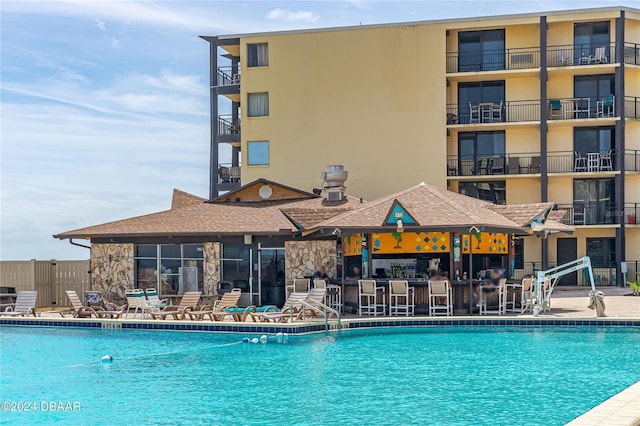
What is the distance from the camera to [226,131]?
4262cm

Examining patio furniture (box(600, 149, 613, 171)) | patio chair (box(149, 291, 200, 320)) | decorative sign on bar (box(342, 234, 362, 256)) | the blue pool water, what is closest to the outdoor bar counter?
decorative sign on bar (box(342, 234, 362, 256))

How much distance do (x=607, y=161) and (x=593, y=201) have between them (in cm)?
196

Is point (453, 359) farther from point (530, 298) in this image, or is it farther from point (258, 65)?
point (258, 65)

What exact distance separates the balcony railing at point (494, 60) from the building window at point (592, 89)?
2.30 metres

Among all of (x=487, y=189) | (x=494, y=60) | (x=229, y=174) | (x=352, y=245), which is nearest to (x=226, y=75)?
(x=229, y=174)

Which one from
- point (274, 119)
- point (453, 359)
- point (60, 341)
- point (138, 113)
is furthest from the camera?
point (274, 119)

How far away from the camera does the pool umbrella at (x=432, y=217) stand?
21.5 meters

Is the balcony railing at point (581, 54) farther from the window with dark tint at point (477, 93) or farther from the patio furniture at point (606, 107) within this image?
the window with dark tint at point (477, 93)

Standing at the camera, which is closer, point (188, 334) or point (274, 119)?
point (188, 334)

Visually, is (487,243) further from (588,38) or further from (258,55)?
(258,55)

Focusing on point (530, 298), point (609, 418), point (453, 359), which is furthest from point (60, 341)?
point (609, 418)

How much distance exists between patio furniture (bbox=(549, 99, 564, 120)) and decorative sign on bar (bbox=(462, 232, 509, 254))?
1530 centimetres

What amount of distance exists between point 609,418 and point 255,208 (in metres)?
21.6

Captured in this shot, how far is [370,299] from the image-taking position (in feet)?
73.7
